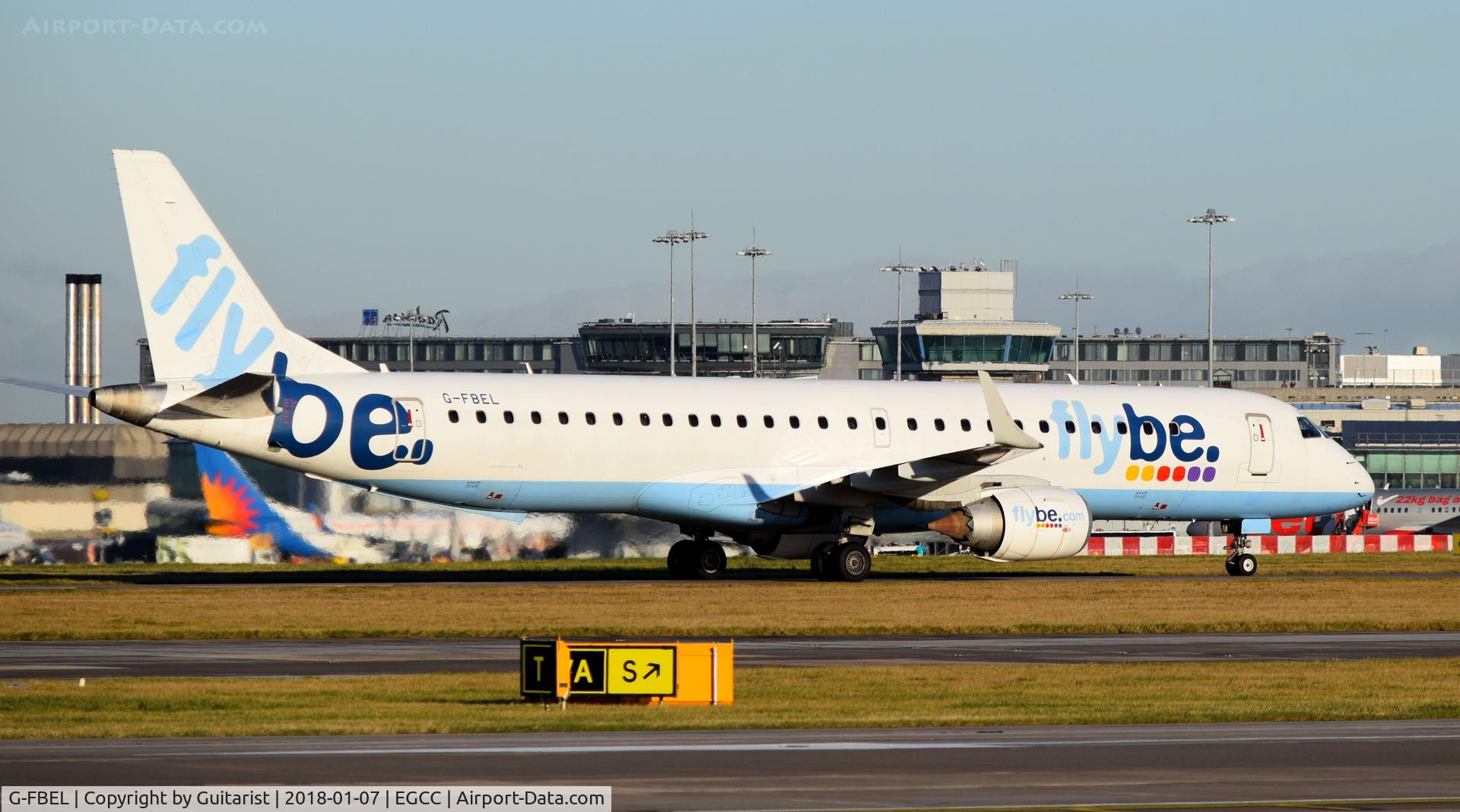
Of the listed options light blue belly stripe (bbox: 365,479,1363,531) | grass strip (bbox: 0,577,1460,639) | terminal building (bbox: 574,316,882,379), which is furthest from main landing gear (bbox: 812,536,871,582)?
terminal building (bbox: 574,316,882,379)

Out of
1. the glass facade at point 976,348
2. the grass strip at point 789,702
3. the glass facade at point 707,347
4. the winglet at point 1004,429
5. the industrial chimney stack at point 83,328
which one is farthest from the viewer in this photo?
the glass facade at point 707,347

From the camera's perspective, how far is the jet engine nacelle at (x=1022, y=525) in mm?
37625

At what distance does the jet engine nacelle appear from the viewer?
3762 centimetres

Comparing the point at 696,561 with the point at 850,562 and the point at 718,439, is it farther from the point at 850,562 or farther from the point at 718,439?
the point at 718,439

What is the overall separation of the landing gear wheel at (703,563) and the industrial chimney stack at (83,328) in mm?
40953

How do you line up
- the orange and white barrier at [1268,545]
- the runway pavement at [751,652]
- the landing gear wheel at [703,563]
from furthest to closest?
the orange and white barrier at [1268,545]
the landing gear wheel at [703,563]
the runway pavement at [751,652]

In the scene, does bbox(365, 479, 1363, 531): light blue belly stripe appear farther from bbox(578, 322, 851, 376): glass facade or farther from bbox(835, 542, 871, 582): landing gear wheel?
bbox(578, 322, 851, 376): glass facade

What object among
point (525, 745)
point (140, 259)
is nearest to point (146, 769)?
point (525, 745)

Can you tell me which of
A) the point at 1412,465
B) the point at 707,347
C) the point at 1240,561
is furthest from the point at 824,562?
the point at 1412,465

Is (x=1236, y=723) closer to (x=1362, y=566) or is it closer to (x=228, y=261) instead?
(x=228, y=261)

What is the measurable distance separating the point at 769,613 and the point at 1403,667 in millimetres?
11228

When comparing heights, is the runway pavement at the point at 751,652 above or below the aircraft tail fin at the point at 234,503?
below

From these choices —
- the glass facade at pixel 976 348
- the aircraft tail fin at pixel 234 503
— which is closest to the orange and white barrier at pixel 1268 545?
the aircraft tail fin at pixel 234 503

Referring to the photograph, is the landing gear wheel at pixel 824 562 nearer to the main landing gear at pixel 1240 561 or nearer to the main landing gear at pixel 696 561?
the main landing gear at pixel 696 561
